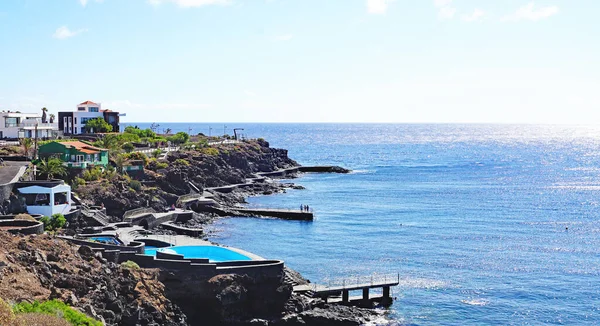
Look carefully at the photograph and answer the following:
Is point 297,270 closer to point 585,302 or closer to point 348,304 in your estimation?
point 348,304

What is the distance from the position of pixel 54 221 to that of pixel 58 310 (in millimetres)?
29429

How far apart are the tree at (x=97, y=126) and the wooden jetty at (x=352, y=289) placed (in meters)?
86.3

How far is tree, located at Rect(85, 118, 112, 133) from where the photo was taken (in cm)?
13382

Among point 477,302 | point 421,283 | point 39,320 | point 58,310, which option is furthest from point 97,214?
point 39,320

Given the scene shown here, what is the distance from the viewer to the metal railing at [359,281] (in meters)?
57.9

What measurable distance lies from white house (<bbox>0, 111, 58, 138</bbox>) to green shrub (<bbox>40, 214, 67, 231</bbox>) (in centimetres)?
6133

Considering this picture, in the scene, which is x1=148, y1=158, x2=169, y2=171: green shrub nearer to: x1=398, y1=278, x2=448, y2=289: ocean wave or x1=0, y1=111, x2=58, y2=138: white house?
x1=0, y1=111, x2=58, y2=138: white house

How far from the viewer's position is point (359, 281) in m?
61.6

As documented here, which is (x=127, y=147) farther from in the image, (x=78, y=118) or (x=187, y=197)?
(x=78, y=118)

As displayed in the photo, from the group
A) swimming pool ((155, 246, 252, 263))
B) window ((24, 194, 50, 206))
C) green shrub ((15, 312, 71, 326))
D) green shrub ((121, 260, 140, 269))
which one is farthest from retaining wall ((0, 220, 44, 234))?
green shrub ((15, 312, 71, 326))

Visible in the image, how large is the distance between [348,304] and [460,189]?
8106 centimetres

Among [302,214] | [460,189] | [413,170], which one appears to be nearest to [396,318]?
[302,214]

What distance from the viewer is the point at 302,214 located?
317 ft

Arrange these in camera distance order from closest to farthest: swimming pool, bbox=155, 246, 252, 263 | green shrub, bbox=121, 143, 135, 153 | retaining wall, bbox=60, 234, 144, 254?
Answer: retaining wall, bbox=60, 234, 144, 254 → swimming pool, bbox=155, 246, 252, 263 → green shrub, bbox=121, 143, 135, 153
